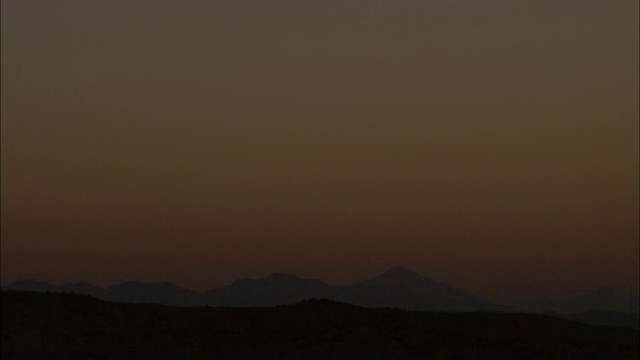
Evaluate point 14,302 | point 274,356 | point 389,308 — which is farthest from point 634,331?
point 14,302

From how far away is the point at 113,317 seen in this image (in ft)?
143

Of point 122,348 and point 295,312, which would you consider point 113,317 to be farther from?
point 295,312

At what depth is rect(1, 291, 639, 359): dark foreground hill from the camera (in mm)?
39219

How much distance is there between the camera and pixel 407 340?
155ft

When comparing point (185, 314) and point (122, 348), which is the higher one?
point (185, 314)

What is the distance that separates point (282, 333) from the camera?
4681 cm

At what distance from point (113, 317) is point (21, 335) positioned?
6500 millimetres

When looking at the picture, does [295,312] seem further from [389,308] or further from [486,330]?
[486,330]

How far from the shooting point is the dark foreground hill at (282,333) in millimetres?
39219

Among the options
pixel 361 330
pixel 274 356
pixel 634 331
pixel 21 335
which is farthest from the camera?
pixel 634 331

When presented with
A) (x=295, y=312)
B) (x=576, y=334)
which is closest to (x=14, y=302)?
(x=295, y=312)

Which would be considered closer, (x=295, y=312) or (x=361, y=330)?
(x=361, y=330)

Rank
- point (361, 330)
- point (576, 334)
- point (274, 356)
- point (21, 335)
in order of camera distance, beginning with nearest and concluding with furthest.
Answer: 1. point (21, 335)
2. point (274, 356)
3. point (361, 330)
4. point (576, 334)

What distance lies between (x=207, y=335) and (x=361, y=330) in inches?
297
